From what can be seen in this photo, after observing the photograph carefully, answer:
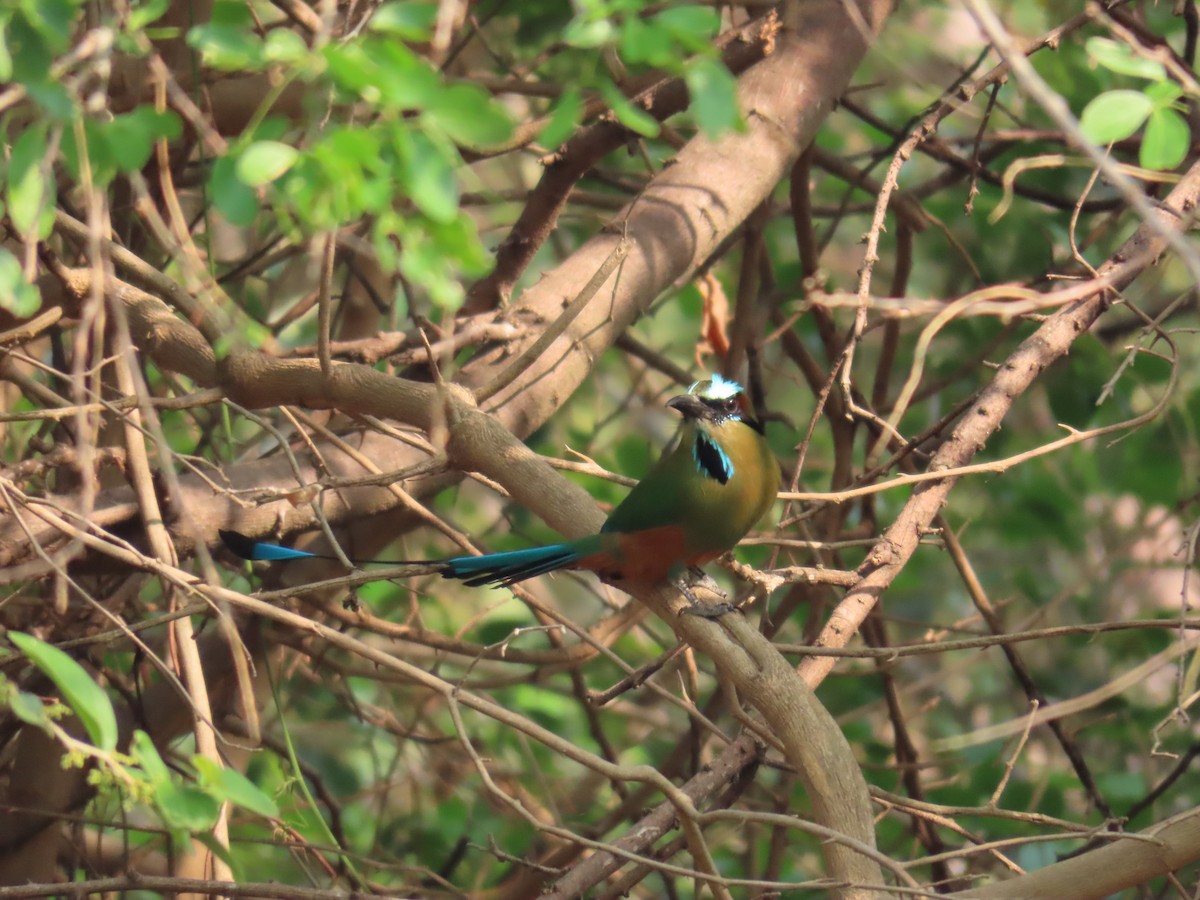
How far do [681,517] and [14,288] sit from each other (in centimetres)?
183

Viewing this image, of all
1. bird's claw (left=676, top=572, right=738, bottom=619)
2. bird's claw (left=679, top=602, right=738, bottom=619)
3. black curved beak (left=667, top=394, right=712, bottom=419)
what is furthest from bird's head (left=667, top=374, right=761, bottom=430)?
bird's claw (left=679, top=602, right=738, bottom=619)

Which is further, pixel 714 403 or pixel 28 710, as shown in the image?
pixel 714 403

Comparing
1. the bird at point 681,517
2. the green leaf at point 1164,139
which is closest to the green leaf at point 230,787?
the bird at point 681,517

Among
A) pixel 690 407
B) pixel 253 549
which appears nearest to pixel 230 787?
pixel 253 549

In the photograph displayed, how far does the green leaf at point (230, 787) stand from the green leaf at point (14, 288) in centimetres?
60

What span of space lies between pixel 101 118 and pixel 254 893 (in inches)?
49.1

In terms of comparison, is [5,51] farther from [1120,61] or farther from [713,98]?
[1120,61]

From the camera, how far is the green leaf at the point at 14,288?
1559mm

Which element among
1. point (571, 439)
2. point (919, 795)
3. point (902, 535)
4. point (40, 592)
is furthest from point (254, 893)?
point (571, 439)

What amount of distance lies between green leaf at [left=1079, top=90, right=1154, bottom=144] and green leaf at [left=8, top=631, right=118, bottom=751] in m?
1.44

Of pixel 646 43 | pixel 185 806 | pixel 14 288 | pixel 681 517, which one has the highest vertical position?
pixel 646 43

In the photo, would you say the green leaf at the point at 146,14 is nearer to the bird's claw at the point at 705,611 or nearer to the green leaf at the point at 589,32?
the green leaf at the point at 589,32

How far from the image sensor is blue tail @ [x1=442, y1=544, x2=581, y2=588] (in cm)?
288

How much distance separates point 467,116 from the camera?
1416mm
